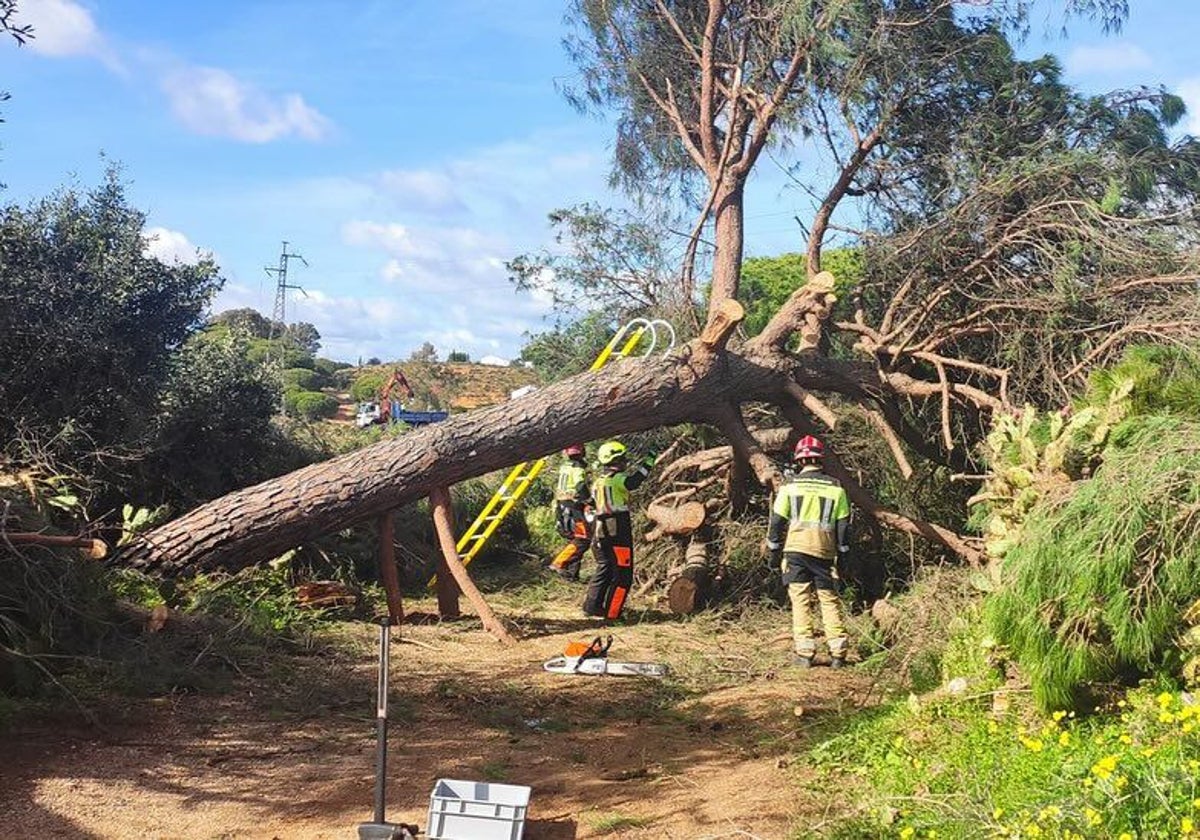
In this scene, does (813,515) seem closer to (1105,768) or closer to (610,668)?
(610,668)

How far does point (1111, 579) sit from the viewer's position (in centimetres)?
417

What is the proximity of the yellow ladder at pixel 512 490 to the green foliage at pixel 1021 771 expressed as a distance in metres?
5.52

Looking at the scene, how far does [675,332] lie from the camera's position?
10.1 meters

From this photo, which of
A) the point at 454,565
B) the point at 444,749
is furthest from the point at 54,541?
the point at 454,565

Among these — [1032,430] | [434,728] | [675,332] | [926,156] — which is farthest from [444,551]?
[926,156]

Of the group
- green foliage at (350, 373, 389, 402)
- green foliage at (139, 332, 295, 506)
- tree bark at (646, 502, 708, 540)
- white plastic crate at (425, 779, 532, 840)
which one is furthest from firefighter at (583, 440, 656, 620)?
green foliage at (350, 373, 389, 402)

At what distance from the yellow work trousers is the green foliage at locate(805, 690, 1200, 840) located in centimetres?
199

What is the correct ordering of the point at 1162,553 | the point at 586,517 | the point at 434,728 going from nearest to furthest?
the point at 1162,553, the point at 434,728, the point at 586,517

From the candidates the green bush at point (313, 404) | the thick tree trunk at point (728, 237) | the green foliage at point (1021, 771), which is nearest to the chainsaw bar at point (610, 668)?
the green foliage at point (1021, 771)

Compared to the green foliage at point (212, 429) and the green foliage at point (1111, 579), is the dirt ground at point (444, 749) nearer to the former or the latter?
the green foliage at point (1111, 579)

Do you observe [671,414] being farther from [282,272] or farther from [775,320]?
[282,272]

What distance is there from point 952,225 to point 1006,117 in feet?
4.03

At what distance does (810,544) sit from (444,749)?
324 centimetres

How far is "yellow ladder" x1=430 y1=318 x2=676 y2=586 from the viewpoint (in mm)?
10031
